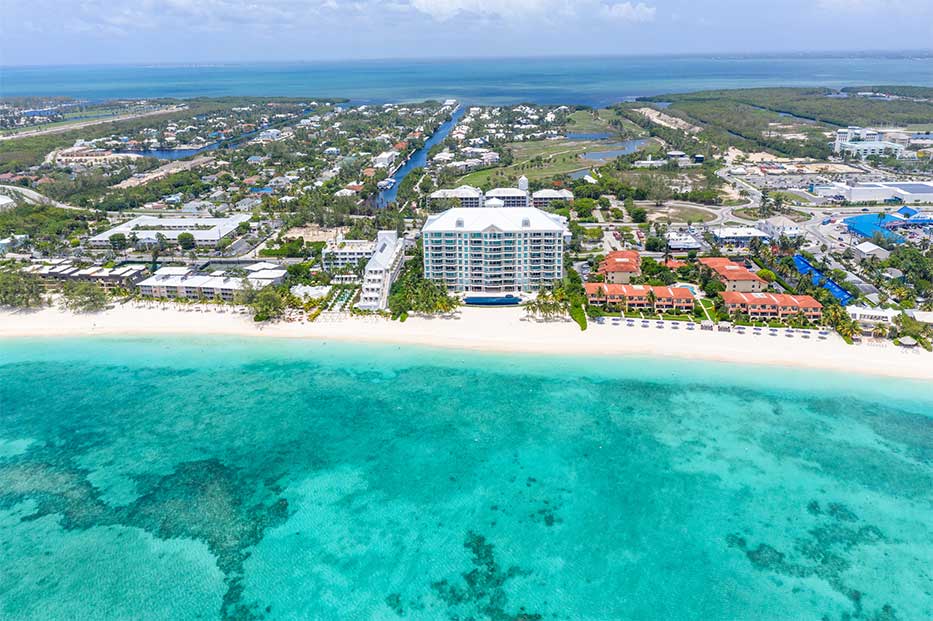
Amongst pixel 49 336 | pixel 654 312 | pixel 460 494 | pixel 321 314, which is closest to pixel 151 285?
pixel 49 336

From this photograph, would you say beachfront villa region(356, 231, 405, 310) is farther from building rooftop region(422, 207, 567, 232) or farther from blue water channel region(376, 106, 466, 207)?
blue water channel region(376, 106, 466, 207)

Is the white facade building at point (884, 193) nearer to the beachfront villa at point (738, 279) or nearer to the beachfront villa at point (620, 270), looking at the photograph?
the beachfront villa at point (738, 279)

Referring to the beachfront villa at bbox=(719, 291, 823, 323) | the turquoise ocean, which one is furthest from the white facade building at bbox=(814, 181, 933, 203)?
the turquoise ocean

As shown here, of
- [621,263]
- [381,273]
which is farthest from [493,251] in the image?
[621,263]

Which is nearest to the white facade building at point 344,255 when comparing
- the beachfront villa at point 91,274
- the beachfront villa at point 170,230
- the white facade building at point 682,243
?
the beachfront villa at point 170,230

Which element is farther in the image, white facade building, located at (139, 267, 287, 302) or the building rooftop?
white facade building, located at (139, 267, 287, 302)

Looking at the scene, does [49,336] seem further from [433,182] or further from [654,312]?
[433,182]
